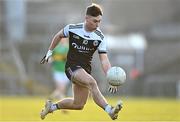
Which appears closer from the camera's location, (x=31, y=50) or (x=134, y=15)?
(x=31, y=50)

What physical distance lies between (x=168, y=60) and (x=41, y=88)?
1462 centimetres

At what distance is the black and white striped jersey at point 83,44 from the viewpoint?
13.8 metres

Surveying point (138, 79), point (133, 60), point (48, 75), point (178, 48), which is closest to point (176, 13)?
point (178, 48)

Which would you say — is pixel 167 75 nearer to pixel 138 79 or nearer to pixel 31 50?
pixel 138 79

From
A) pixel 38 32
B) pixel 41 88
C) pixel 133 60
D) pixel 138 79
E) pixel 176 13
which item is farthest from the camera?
pixel 176 13

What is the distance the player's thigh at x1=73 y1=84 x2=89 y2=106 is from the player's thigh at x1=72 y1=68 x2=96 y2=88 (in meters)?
0.26

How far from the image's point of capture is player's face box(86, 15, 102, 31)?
13508mm

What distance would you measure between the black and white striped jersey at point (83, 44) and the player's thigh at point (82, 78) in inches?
6.8

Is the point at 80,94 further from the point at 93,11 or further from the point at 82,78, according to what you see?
the point at 93,11

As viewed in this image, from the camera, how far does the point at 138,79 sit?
170 feet

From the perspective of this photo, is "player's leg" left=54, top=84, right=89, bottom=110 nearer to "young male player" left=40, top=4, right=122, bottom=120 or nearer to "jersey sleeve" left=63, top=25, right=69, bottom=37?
"young male player" left=40, top=4, right=122, bottom=120

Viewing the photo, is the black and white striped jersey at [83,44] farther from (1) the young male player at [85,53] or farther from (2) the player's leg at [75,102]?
(2) the player's leg at [75,102]

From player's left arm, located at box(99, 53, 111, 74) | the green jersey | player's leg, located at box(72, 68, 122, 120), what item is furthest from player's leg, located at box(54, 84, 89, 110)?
the green jersey

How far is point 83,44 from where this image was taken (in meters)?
13.8
